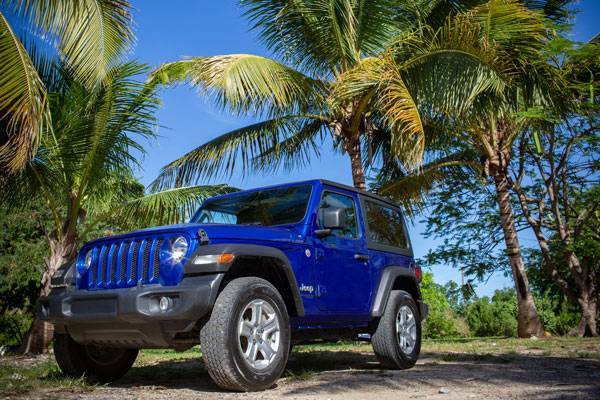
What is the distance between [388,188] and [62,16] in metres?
8.22

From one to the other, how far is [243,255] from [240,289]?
0.26 metres

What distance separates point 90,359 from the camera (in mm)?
5000

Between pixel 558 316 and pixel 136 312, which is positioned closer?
pixel 136 312

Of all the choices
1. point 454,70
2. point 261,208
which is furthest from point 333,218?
point 454,70

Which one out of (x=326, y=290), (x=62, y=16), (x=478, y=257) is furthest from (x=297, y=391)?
(x=478, y=257)

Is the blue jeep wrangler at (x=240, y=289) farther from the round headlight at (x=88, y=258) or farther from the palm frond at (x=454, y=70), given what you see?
the palm frond at (x=454, y=70)

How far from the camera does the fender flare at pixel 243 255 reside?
3.98 meters

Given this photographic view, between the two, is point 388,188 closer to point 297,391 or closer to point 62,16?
point 62,16

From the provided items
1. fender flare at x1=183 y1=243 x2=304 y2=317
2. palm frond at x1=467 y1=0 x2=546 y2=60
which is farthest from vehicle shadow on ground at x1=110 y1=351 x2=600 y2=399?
palm frond at x1=467 y1=0 x2=546 y2=60

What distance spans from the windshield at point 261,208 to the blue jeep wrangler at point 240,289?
0.01 meters

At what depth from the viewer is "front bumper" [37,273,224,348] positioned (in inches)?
153

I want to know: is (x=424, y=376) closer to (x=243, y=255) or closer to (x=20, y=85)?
(x=243, y=255)

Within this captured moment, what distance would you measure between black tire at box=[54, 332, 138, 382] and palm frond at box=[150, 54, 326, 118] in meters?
4.97

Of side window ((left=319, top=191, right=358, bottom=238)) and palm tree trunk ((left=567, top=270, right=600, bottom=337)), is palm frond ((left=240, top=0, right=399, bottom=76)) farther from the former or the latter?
palm tree trunk ((left=567, top=270, right=600, bottom=337))
